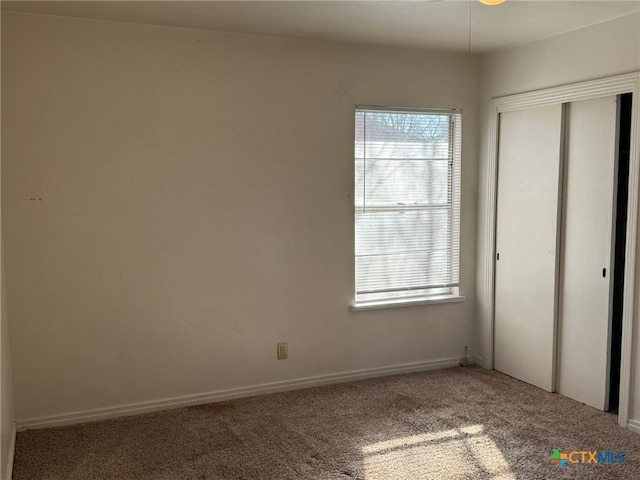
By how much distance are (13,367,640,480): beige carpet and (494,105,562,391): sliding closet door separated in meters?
0.29

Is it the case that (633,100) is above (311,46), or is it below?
→ below

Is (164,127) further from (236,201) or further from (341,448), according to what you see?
(341,448)

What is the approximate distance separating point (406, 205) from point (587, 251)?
47.8 inches

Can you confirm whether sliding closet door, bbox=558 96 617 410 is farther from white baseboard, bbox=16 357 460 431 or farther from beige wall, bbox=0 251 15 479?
beige wall, bbox=0 251 15 479

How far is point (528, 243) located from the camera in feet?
12.8

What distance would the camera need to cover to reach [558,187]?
12.0ft

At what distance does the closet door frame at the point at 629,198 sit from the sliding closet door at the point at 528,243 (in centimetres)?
5

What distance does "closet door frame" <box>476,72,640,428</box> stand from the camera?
Answer: 10.3 feet

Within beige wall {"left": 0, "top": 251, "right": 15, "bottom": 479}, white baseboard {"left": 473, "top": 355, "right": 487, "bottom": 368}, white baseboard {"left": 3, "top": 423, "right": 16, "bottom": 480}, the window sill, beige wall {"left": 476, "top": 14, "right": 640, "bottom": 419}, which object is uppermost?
beige wall {"left": 476, "top": 14, "right": 640, "bottom": 419}

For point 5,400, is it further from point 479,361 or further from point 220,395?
point 479,361

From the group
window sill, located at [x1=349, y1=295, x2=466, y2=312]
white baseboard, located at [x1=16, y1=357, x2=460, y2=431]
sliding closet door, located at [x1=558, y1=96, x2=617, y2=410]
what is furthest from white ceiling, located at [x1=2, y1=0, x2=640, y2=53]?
white baseboard, located at [x1=16, y1=357, x2=460, y2=431]

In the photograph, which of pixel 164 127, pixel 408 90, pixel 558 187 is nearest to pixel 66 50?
pixel 164 127

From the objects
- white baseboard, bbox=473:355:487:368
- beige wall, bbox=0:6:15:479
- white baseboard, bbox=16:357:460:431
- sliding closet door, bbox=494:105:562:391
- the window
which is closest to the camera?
beige wall, bbox=0:6:15:479

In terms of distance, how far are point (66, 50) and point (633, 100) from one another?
312 centimetres
